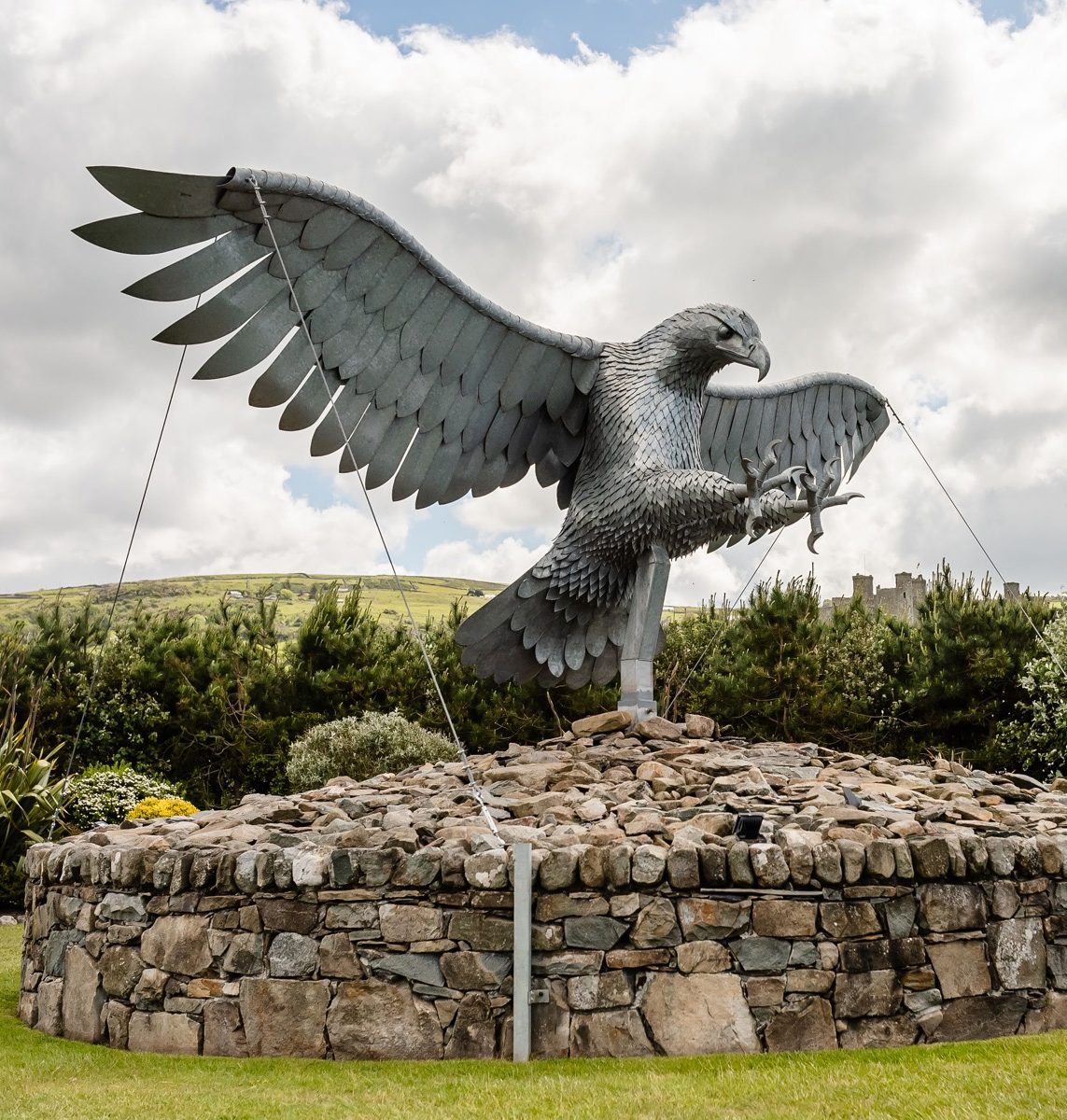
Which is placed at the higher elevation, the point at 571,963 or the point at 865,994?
the point at 571,963

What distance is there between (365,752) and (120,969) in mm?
5864

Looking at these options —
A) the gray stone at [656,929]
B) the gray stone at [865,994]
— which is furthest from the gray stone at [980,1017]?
the gray stone at [656,929]

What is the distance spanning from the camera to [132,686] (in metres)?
16.6

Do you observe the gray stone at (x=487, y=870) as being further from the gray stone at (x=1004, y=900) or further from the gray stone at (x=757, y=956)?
the gray stone at (x=1004, y=900)

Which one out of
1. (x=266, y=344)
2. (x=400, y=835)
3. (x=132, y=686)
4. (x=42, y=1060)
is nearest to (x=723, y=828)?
(x=400, y=835)

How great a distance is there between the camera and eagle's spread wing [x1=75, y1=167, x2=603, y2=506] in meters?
6.97

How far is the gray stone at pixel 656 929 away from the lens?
5.37 metres

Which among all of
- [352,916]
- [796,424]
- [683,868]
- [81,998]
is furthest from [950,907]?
[796,424]

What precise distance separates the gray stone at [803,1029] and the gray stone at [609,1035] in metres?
0.56

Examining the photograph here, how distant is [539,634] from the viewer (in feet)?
30.5

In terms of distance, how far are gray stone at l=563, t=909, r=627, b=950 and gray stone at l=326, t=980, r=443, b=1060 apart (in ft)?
2.43

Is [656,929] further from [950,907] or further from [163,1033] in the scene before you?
[163,1033]

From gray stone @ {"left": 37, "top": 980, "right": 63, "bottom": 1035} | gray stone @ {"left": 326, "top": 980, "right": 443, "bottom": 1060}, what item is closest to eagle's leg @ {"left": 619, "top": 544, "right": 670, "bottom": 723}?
gray stone @ {"left": 326, "top": 980, "right": 443, "bottom": 1060}

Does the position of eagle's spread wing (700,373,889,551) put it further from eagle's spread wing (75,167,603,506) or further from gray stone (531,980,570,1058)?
gray stone (531,980,570,1058)
